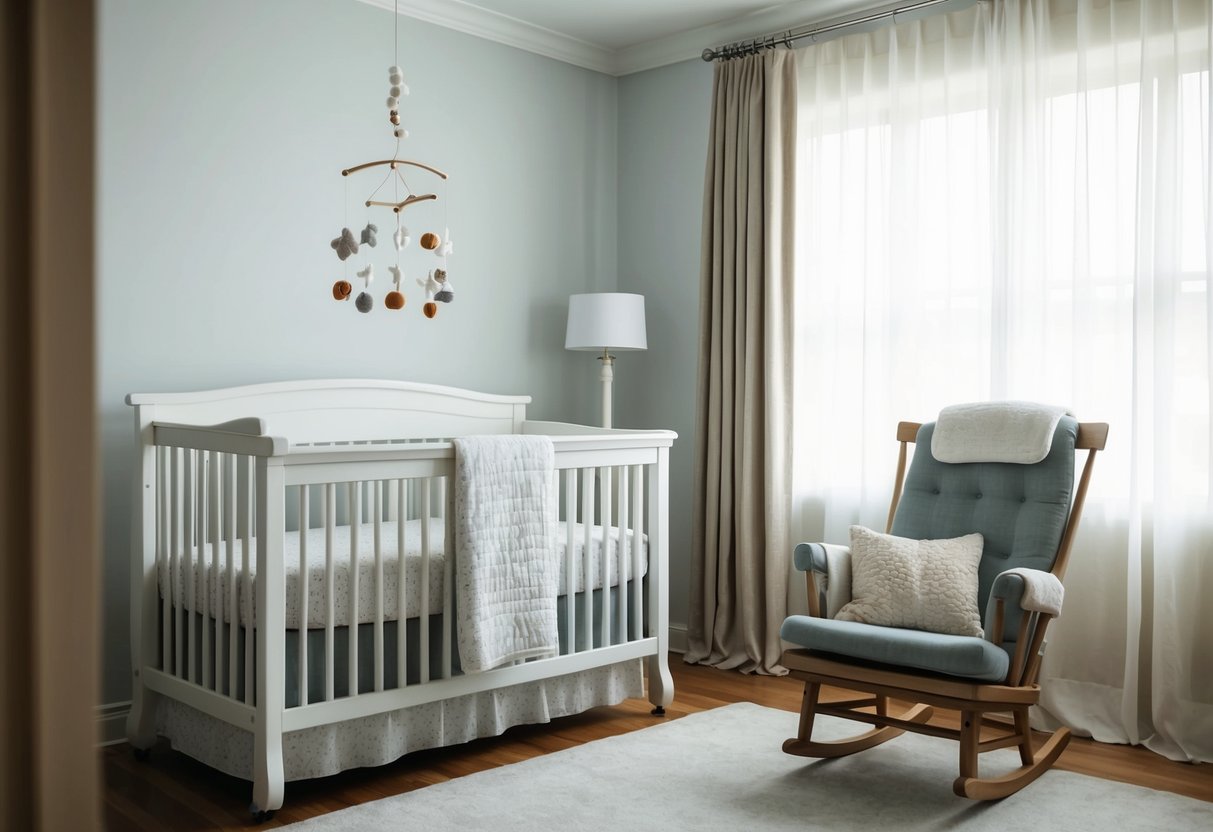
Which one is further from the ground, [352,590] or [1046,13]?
Result: [1046,13]

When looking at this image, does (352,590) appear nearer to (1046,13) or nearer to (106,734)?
(106,734)

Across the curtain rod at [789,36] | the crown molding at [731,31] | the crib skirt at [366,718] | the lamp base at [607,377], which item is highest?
the crown molding at [731,31]

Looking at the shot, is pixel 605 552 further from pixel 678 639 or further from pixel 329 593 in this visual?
pixel 678 639

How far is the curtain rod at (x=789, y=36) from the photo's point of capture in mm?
3570

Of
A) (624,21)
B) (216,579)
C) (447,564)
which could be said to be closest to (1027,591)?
(447,564)

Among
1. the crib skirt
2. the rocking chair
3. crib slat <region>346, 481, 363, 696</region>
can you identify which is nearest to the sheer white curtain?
the rocking chair

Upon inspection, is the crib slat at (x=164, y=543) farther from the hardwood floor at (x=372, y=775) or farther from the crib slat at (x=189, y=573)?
the hardwood floor at (x=372, y=775)

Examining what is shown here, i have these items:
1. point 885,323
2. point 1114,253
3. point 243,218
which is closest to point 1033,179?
point 1114,253

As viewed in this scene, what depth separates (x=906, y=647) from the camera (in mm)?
2428

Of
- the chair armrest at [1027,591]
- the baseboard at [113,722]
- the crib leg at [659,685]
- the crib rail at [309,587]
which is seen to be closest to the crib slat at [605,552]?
the crib rail at [309,587]

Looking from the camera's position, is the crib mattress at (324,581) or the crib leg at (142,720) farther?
the crib leg at (142,720)

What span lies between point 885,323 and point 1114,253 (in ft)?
2.54

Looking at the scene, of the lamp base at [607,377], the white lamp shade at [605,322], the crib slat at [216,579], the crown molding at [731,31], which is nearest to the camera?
the crib slat at [216,579]

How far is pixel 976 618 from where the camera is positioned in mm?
2635
